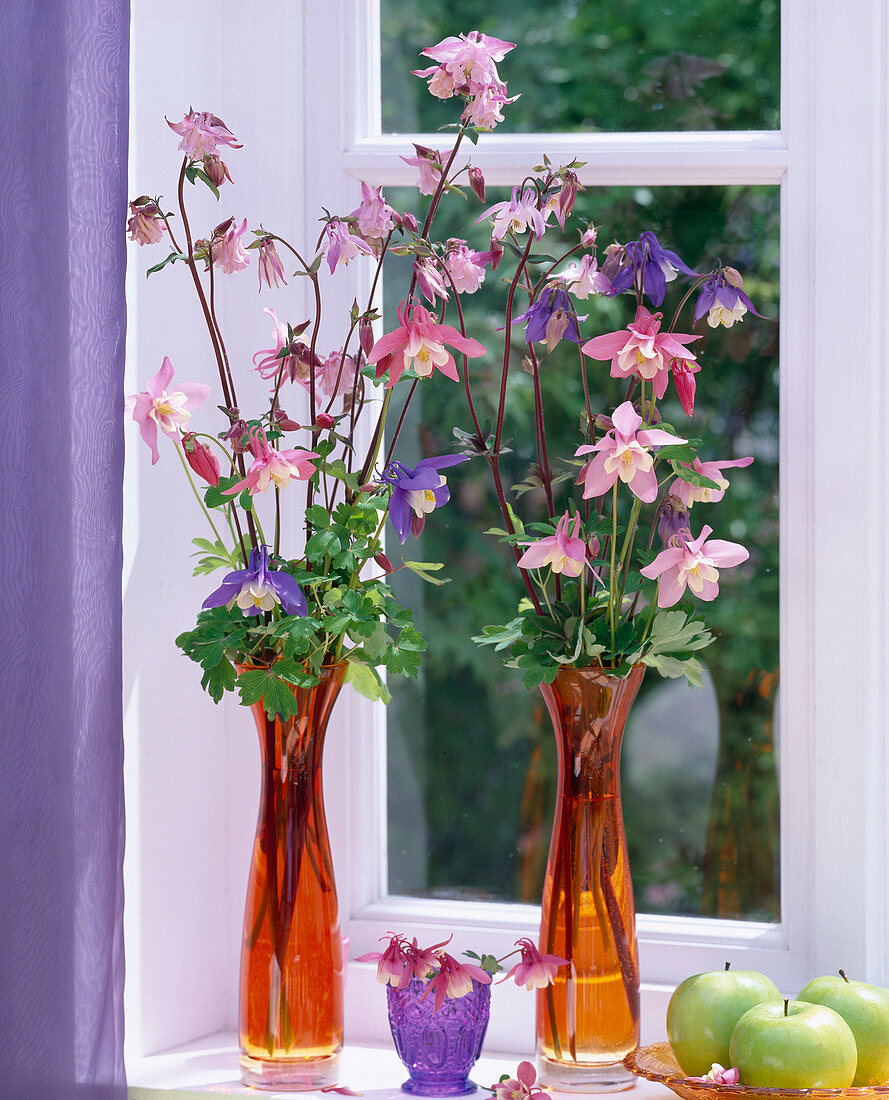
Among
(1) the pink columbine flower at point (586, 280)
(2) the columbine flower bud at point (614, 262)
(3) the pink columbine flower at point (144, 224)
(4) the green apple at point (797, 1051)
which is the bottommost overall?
(4) the green apple at point (797, 1051)

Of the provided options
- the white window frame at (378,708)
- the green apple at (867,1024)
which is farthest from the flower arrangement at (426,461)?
the green apple at (867,1024)

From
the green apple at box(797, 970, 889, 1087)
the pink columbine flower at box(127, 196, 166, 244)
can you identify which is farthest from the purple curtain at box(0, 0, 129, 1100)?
the green apple at box(797, 970, 889, 1087)

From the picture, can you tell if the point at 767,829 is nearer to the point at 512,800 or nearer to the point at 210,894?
the point at 512,800

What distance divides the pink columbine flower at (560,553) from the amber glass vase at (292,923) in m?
0.22

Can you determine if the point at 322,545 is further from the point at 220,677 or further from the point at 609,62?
the point at 609,62

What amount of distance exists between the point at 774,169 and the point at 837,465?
0.32 m

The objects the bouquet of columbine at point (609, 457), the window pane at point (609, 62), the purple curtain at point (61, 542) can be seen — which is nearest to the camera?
the purple curtain at point (61, 542)

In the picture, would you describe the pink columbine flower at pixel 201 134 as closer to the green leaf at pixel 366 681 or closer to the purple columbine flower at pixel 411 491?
the purple columbine flower at pixel 411 491

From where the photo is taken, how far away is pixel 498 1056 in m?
1.25

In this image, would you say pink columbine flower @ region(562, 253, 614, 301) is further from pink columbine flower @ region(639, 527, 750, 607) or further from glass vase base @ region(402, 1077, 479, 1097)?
glass vase base @ region(402, 1077, 479, 1097)

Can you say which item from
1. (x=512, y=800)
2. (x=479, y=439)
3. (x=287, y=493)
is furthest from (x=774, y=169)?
(x=512, y=800)

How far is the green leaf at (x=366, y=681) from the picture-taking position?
3.79 ft

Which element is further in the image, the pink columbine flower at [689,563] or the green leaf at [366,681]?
the green leaf at [366,681]

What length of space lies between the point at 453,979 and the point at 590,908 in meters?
0.14
